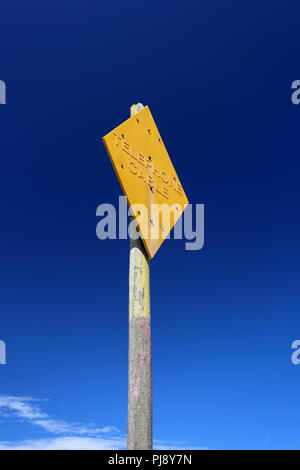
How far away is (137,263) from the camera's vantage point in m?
3.73

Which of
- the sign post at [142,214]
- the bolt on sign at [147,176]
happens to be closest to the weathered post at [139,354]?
the sign post at [142,214]

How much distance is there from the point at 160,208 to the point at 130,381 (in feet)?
6.07

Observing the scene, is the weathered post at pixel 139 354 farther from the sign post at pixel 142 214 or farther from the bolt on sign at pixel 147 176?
the bolt on sign at pixel 147 176

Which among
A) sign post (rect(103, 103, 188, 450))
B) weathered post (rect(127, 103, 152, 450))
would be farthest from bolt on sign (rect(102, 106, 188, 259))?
weathered post (rect(127, 103, 152, 450))

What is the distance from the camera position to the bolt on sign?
3762mm

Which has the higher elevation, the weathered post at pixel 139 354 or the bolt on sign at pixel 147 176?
the bolt on sign at pixel 147 176

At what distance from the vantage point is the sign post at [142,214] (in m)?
3.26

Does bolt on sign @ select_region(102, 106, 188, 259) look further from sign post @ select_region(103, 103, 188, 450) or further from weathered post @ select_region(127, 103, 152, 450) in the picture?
weathered post @ select_region(127, 103, 152, 450)

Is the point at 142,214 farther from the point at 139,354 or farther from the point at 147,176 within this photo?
the point at 139,354

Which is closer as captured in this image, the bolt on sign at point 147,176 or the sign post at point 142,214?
the sign post at point 142,214
